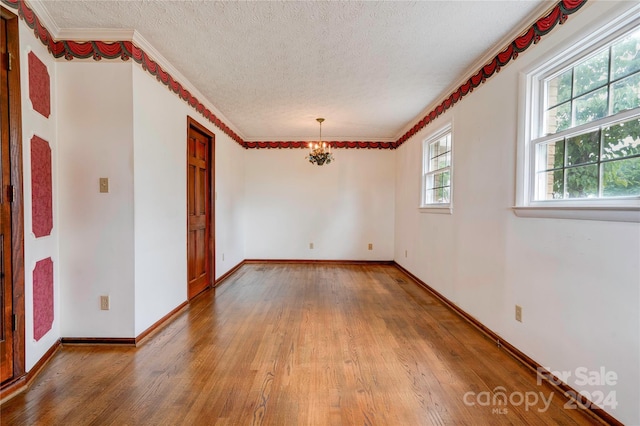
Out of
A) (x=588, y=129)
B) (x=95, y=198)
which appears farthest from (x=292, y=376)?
(x=588, y=129)

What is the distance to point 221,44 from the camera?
94.3 inches

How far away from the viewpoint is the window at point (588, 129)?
1.48 metres

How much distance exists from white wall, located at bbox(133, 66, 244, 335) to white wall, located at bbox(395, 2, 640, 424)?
3.05 meters

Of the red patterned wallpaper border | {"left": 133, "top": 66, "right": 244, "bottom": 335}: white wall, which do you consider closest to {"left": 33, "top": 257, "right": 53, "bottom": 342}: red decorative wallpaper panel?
{"left": 133, "top": 66, "right": 244, "bottom": 335}: white wall

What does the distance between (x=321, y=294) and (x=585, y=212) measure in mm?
2847

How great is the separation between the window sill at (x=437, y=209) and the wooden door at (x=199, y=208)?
307 cm

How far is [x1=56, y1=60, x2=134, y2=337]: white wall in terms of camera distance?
7.52 feet

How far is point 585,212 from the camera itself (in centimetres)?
161

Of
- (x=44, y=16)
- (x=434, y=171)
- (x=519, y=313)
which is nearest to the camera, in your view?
(x=44, y=16)

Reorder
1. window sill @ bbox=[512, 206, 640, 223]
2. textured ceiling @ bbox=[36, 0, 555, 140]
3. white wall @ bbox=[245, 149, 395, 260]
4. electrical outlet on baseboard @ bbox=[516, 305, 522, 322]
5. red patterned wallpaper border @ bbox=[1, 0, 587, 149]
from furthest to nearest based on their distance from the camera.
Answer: white wall @ bbox=[245, 149, 395, 260] < electrical outlet on baseboard @ bbox=[516, 305, 522, 322] < textured ceiling @ bbox=[36, 0, 555, 140] < red patterned wallpaper border @ bbox=[1, 0, 587, 149] < window sill @ bbox=[512, 206, 640, 223]

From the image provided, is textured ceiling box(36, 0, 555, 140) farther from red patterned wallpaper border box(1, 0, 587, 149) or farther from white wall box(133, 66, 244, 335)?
white wall box(133, 66, 244, 335)

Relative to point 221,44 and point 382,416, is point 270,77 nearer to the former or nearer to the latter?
point 221,44

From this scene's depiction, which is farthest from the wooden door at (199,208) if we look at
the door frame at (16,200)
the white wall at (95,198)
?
the door frame at (16,200)

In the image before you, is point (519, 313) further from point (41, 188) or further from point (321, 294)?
point (41, 188)
